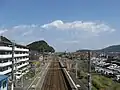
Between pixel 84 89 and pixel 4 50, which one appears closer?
pixel 84 89

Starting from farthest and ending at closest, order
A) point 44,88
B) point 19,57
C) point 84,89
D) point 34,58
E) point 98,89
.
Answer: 1. point 34,58
2. point 19,57
3. point 98,89
4. point 44,88
5. point 84,89

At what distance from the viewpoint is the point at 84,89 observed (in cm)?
3048

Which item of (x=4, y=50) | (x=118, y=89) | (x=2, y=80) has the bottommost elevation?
(x=118, y=89)

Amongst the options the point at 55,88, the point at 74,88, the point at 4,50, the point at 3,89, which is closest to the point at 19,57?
the point at 4,50

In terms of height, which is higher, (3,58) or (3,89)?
(3,58)

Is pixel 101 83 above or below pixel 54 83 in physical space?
below

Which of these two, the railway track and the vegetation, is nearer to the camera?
the railway track

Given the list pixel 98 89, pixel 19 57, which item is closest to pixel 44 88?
pixel 98 89

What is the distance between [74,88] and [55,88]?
449 cm

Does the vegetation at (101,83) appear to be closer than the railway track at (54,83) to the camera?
No

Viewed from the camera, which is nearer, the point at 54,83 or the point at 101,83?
the point at 54,83

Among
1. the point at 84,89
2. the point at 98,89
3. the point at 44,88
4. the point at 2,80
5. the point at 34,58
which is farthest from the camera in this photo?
the point at 34,58

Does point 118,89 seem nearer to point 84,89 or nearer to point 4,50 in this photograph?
point 84,89

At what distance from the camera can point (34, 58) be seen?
307 feet
